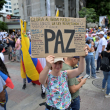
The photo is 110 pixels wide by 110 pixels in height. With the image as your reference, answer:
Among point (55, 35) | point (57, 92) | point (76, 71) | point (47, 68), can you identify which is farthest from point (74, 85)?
point (55, 35)

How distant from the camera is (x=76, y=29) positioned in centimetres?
155

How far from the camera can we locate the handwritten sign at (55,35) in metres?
1.50

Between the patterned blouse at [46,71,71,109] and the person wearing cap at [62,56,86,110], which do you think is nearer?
the patterned blouse at [46,71,71,109]

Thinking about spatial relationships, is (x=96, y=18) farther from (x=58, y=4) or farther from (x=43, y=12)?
(x=43, y=12)

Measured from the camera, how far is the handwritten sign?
150 cm

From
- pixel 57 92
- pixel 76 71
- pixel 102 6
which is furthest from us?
pixel 102 6

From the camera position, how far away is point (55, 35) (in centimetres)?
151

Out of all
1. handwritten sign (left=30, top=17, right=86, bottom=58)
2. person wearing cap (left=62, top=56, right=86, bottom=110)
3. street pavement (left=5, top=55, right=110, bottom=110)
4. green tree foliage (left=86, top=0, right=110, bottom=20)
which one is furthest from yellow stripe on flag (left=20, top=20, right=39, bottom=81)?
green tree foliage (left=86, top=0, right=110, bottom=20)

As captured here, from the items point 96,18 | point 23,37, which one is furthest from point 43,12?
point 96,18

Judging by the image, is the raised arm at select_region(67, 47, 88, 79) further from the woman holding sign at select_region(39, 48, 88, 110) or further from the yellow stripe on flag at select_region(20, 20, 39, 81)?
the yellow stripe on flag at select_region(20, 20, 39, 81)

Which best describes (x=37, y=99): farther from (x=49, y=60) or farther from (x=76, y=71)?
(x=49, y=60)

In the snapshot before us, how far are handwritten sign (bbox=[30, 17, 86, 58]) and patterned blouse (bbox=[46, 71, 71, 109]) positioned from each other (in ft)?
1.22

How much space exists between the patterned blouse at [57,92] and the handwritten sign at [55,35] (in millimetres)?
371

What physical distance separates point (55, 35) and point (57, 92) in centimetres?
80
